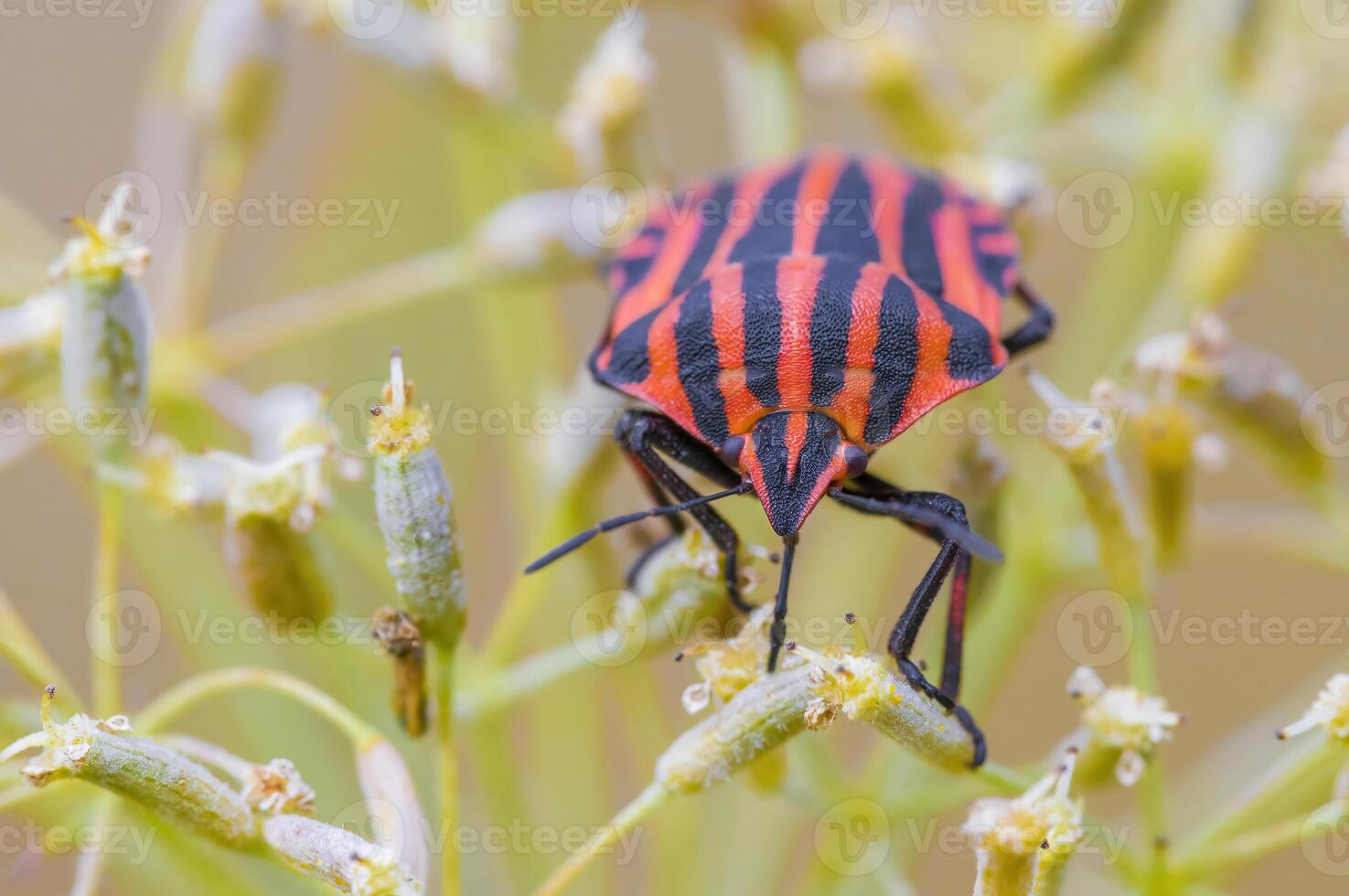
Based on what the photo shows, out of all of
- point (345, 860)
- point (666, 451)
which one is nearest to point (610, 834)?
point (345, 860)

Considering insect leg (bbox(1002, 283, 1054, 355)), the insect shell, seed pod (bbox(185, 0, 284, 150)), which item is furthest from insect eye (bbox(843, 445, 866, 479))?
seed pod (bbox(185, 0, 284, 150))

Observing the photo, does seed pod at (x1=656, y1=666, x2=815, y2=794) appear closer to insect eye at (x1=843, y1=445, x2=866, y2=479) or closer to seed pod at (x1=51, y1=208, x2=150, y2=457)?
insect eye at (x1=843, y1=445, x2=866, y2=479)

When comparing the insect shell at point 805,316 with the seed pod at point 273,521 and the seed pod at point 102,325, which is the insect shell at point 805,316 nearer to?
the seed pod at point 273,521

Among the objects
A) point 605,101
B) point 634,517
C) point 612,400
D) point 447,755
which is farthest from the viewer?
point 605,101

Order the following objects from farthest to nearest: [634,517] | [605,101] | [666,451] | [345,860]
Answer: [605,101], [666,451], [634,517], [345,860]

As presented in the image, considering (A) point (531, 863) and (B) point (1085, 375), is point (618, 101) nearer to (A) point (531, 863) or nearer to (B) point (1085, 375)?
(B) point (1085, 375)

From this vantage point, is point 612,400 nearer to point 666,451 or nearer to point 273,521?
point 666,451
